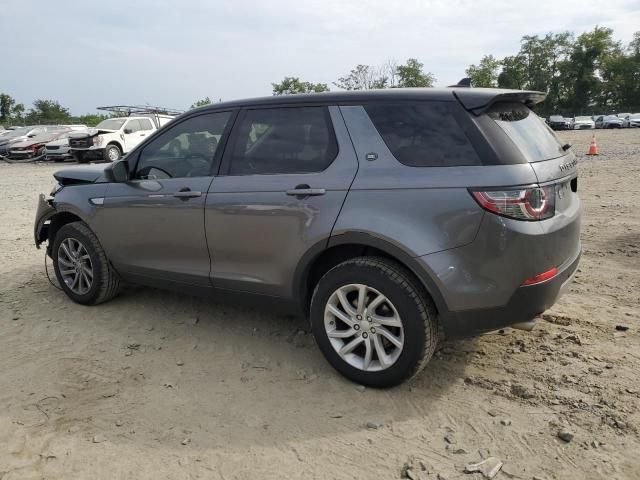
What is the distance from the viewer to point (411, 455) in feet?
8.43

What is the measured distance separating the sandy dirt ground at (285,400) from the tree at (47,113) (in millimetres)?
55381

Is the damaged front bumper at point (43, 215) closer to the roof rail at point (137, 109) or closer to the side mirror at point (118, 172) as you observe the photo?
the side mirror at point (118, 172)

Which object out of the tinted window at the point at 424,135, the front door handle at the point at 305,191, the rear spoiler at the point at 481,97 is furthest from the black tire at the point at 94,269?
the rear spoiler at the point at 481,97

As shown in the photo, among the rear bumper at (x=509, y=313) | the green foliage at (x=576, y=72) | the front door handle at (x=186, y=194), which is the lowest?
the rear bumper at (x=509, y=313)

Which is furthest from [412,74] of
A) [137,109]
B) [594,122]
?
[137,109]

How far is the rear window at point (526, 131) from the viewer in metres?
2.89

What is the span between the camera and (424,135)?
2.96m

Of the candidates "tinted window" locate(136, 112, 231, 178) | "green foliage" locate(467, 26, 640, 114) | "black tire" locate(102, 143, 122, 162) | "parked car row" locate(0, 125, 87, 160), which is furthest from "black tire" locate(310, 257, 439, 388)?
"green foliage" locate(467, 26, 640, 114)

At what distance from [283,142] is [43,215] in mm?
2761

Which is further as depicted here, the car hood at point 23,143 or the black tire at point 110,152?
the car hood at point 23,143

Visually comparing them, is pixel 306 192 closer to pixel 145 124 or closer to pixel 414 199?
pixel 414 199

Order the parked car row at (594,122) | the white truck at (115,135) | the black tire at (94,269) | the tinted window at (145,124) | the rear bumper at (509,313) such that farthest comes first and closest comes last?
the parked car row at (594,122)
the tinted window at (145,124)
the white truck at (115,135)
the black tire at (94,269)
the rear bumper at (509,313)

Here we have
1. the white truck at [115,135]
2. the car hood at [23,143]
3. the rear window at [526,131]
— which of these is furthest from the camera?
the car hood at [23,143]

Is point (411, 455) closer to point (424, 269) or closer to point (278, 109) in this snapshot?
point (424, 269)
